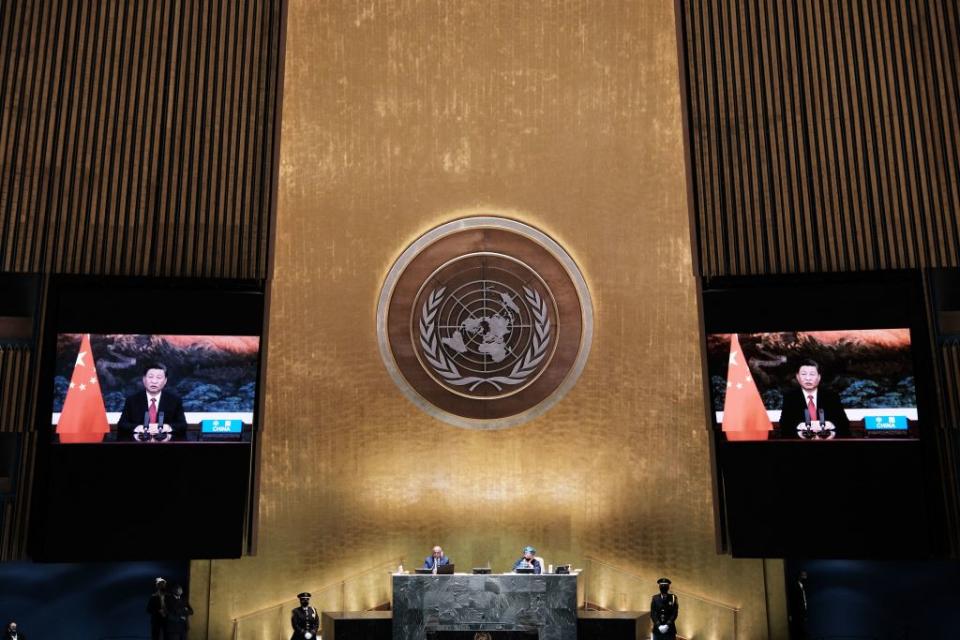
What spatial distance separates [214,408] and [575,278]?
14.4ft

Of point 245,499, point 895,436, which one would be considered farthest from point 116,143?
point 895,436

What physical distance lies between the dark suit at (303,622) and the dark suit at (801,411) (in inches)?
206

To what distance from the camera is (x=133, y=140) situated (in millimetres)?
9055

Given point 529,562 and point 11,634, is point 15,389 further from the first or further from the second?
point 529,562

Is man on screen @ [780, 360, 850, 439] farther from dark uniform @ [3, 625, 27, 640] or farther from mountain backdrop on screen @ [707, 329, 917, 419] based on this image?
dark uniform @ [3, 625, 27, 640]

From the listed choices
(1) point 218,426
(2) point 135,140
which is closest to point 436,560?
(1) point 218,426

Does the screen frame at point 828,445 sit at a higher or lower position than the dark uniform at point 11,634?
higher

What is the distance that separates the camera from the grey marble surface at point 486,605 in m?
8.16

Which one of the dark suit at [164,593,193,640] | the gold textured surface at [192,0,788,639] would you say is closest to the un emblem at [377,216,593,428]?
the gold textured surface at [192,0,788,639]

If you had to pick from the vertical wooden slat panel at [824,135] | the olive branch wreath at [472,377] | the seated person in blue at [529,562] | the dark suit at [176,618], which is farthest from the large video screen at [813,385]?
the dark suit at [176,618]

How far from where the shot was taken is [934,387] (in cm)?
846

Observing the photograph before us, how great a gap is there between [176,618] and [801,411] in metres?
6.85

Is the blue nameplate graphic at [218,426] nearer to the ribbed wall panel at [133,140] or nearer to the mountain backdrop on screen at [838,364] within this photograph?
the ribbed wall panel at [133,140]

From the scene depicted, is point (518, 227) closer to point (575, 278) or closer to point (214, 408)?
point (575, 278)
